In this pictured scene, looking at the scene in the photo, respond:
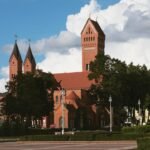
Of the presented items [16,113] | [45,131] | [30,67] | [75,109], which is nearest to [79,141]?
[45,131]

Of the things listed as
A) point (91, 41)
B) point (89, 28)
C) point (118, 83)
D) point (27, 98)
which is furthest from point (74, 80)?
point (27, 98)

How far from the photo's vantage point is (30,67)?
170750 millimetres

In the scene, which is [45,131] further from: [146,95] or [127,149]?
[127,149]

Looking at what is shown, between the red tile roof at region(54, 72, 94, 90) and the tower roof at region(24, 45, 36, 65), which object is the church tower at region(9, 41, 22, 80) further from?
the red tile roof at region(54, 72, 94, 90)

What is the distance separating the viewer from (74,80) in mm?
148125

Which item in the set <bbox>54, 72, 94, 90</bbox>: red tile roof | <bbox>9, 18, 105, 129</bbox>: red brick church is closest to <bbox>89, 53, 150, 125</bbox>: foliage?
<bbox>9, 18, 105, 129</bbox>: red brick church

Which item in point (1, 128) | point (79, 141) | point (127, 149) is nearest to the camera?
point (127, 149)

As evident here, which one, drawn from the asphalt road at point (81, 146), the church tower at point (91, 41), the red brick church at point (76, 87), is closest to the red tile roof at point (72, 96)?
the red brick church at point (76, 87)

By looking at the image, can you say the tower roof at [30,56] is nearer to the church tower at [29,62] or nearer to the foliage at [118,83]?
the church tower at [29,62]

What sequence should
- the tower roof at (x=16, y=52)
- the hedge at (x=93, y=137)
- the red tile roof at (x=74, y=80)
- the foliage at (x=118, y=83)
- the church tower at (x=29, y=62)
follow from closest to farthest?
the hedge at (x=93, y=137), the foliage at (x=118, y=83), the red tile roof at (x=74, y=80), the church tower at (x=29, y=62), the tower roof at (x=16, y=52)

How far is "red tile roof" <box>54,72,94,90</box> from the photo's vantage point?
5664 inches

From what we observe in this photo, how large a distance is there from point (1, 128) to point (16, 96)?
1910cm

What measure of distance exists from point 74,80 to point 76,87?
207 inches

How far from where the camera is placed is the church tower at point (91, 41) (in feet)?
542
